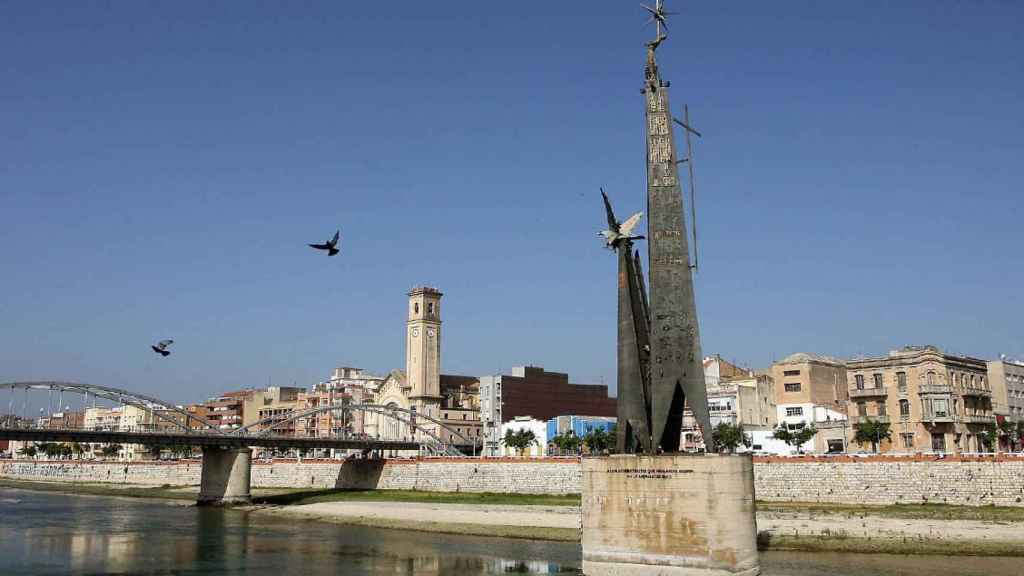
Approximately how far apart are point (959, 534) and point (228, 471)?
78.1 meters

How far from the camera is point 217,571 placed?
48.2 metres

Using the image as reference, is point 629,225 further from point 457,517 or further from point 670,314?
point 457,517

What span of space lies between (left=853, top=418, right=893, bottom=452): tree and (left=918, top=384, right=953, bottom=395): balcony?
15.3 ft

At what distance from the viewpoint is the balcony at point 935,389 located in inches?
3342

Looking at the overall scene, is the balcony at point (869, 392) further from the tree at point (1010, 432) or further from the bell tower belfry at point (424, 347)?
the bell tower belfry at point (424, 347)

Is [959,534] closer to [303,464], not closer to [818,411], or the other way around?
[818,411]

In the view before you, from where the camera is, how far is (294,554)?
5550cm

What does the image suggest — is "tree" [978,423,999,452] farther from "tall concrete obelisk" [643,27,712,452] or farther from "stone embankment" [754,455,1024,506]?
"tall concrete obelisk" [643,27,712,452]

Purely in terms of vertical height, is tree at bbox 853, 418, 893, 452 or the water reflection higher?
tree at bbox 853, 418, 893, 452

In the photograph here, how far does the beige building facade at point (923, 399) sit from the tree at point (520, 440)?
4906cm

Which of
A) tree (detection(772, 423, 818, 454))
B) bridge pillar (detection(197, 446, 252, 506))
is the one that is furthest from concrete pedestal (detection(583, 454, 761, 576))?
bridge pillar (detection(197, 446, 252, 506))

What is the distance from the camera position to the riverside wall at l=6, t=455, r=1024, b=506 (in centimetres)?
5891

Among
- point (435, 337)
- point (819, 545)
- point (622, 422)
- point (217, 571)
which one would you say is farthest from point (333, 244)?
point (435, 337)

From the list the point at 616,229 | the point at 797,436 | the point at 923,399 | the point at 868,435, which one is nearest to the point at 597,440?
the point at 797,436
